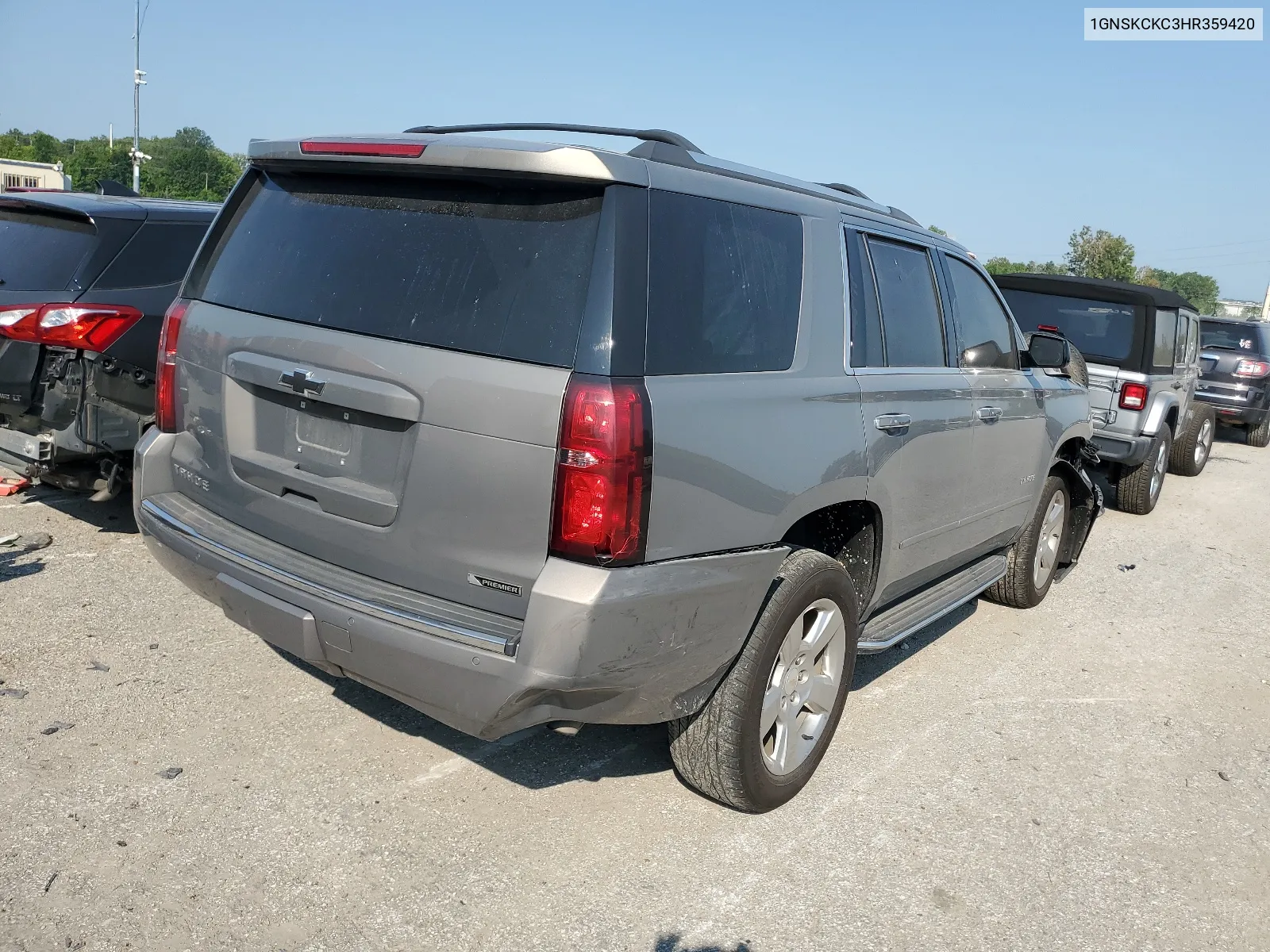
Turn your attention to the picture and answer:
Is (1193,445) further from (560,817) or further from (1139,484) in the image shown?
(560,817)

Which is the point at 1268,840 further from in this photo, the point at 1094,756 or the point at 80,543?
the point at 80,543

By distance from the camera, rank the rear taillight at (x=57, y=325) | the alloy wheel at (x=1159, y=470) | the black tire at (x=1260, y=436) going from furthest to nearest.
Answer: the black tire at (x=1260, y=436) → the alloy wheel at (x=1159, y=470) → the rear taillight at (x=57, y=325)

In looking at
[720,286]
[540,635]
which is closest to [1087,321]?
[720,286]

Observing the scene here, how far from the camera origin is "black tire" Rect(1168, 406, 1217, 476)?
450 inches

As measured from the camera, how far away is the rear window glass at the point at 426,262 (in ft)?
9.02

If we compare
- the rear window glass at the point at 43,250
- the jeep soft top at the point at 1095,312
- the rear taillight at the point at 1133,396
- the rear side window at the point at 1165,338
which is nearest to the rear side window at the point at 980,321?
the jeep soft top at the point at 1095,312

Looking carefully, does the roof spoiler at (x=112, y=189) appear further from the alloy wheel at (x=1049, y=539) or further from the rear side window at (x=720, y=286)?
the alloy wheel at (x=1049, y=539)

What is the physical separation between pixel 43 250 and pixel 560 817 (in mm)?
4099

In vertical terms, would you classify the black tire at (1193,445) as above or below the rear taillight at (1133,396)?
below

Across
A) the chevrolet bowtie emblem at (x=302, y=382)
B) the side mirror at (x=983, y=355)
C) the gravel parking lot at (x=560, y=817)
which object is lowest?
the gravel parking lot at (x=560, y=817)

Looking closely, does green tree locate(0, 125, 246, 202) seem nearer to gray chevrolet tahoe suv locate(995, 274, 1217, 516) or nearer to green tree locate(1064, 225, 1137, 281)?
green tree locate(1064, 225, 1137, 281)

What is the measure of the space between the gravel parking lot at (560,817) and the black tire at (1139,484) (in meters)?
4.26

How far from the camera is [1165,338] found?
9.02m

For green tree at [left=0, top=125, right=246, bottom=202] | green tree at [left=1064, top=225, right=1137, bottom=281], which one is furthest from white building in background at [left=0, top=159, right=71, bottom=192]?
green tree at [left=1064, top=225, right=1137, bottom=281]
